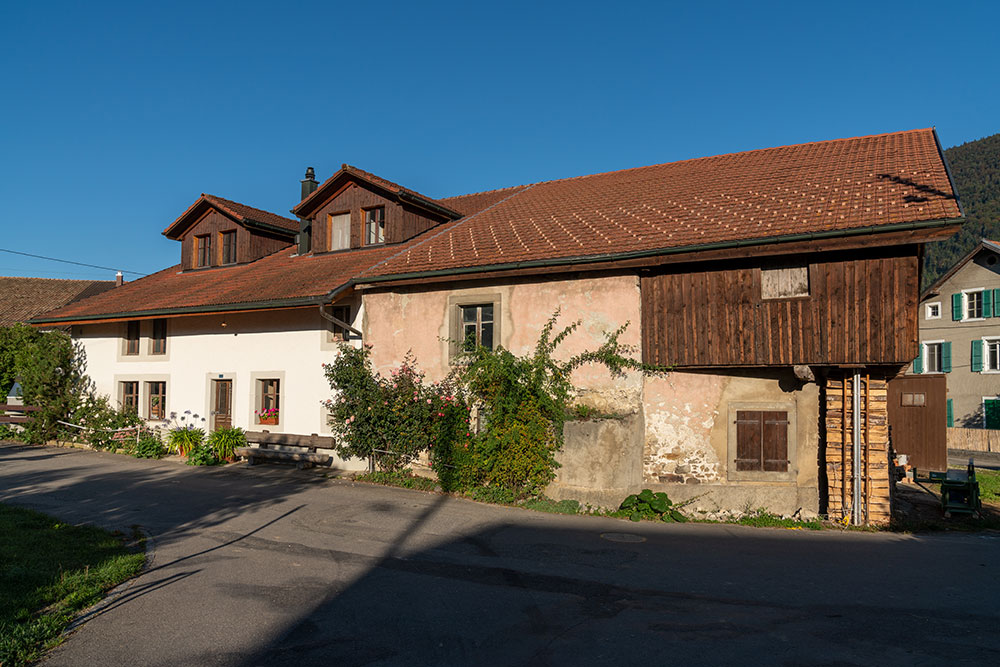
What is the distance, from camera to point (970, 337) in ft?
103

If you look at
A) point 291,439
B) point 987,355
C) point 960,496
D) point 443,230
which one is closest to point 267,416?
point 291,439

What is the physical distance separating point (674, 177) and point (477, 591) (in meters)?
11.9

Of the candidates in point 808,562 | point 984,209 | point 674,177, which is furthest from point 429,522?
point 984,209

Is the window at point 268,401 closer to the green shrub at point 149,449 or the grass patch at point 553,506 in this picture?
the green shrub at point 149,449

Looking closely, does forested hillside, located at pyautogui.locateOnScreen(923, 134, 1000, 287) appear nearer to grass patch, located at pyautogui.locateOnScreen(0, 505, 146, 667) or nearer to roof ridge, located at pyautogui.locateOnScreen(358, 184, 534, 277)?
roof ridge, located at pyautogui.locateOnScreen(358, 184, 534, 277)

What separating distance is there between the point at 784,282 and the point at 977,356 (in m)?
27.1

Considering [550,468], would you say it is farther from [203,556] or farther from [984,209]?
[984,209]

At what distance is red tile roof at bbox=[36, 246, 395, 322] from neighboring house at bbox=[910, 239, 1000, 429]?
91.3ft

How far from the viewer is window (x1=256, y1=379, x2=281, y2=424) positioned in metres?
16.3

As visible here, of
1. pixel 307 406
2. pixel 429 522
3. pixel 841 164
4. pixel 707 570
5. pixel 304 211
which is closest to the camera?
pixel 707 570

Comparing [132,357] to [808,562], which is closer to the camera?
[808,562]

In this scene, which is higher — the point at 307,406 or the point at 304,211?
the point at 304,211

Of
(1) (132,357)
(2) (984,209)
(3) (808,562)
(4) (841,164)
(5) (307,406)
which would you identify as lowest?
(3) (808,562)

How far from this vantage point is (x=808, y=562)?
8.23 metres
